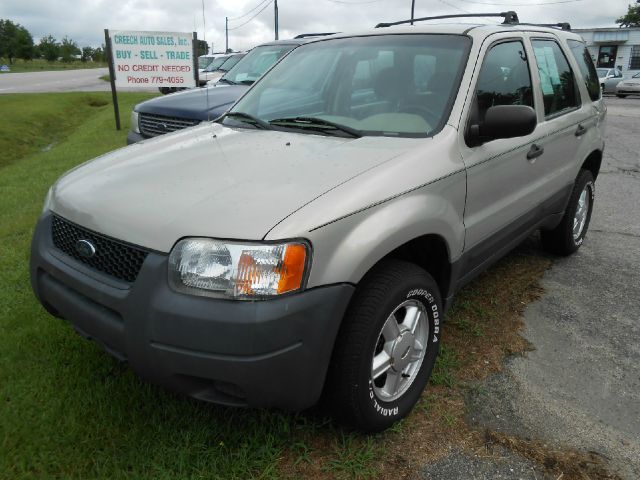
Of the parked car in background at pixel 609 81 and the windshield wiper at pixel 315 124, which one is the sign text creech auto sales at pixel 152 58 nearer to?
the windshield wiper at pixel 315 124

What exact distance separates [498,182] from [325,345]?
1.59 metres

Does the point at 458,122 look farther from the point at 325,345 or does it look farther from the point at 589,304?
the point at 589,304

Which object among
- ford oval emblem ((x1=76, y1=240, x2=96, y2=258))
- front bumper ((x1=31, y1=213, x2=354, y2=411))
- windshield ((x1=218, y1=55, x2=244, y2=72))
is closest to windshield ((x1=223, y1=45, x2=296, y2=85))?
windshield ((x1=218, y1=55, x2=244, y2=72))

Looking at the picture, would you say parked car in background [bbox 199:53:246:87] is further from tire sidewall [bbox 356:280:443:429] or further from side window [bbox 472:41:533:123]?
tire sidewall [bbox 356:280:443:429]

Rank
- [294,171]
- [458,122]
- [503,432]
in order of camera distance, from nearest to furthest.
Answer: [294,171] < [503,432] < [458,122]

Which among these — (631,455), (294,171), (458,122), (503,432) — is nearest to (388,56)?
(458,122)

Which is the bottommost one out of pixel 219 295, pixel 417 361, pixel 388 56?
pixel 417 361

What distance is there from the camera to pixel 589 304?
383 centimetres

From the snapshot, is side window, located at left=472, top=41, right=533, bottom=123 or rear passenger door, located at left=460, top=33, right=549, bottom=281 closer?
rear passenger door, located at left=460, top=33, right=549, bottom=281

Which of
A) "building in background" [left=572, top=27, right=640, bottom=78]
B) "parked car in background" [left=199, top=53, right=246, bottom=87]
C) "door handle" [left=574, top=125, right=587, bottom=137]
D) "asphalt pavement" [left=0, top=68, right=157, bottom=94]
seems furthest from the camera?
"building in background" [left=572, top=27, right=640, bottom=78]

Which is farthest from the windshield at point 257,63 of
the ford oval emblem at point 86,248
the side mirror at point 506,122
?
the ford oval emblem at point 86,248

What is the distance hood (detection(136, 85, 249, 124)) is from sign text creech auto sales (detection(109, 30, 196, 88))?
4487 mm

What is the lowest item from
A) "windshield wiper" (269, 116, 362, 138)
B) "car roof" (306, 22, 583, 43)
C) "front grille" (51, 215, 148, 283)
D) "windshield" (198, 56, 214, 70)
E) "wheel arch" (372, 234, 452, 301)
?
"wheel arch" (372, 234, 452, 301)

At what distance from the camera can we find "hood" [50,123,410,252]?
6.68ft
